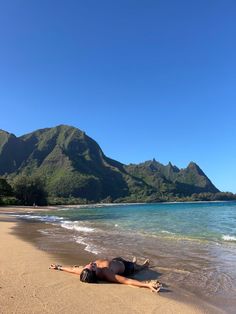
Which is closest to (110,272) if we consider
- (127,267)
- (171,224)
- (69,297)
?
(127,267)

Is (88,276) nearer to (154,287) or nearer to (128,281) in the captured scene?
(128,281)

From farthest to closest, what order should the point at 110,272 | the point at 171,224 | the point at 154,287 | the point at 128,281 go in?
the point at 171,224 < the point at 110,272 < the point at 128,281 < the point at 154,287

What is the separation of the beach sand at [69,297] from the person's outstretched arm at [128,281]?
0.18 m

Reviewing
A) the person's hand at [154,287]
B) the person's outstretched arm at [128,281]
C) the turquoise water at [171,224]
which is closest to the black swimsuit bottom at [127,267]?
the person's outstretched arm at [128,281]

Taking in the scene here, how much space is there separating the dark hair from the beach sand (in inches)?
5.7

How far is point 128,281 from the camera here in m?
8.37

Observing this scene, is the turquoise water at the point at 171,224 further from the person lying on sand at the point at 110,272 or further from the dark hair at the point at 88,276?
the dark hair at the point at 88,276

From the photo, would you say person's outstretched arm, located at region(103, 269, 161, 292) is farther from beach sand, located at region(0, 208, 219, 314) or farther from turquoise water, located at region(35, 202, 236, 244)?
turquoise water, located at region(35, 202, 236, 244)

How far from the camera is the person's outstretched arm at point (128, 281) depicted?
8.00m

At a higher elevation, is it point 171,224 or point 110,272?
point 171,224

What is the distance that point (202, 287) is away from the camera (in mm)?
8617

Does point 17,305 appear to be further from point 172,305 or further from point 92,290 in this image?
point 172,305

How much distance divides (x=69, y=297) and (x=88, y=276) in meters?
1.32

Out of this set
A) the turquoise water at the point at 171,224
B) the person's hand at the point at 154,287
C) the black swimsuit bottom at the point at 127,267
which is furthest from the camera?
the turquoise water at the point at 171,224
